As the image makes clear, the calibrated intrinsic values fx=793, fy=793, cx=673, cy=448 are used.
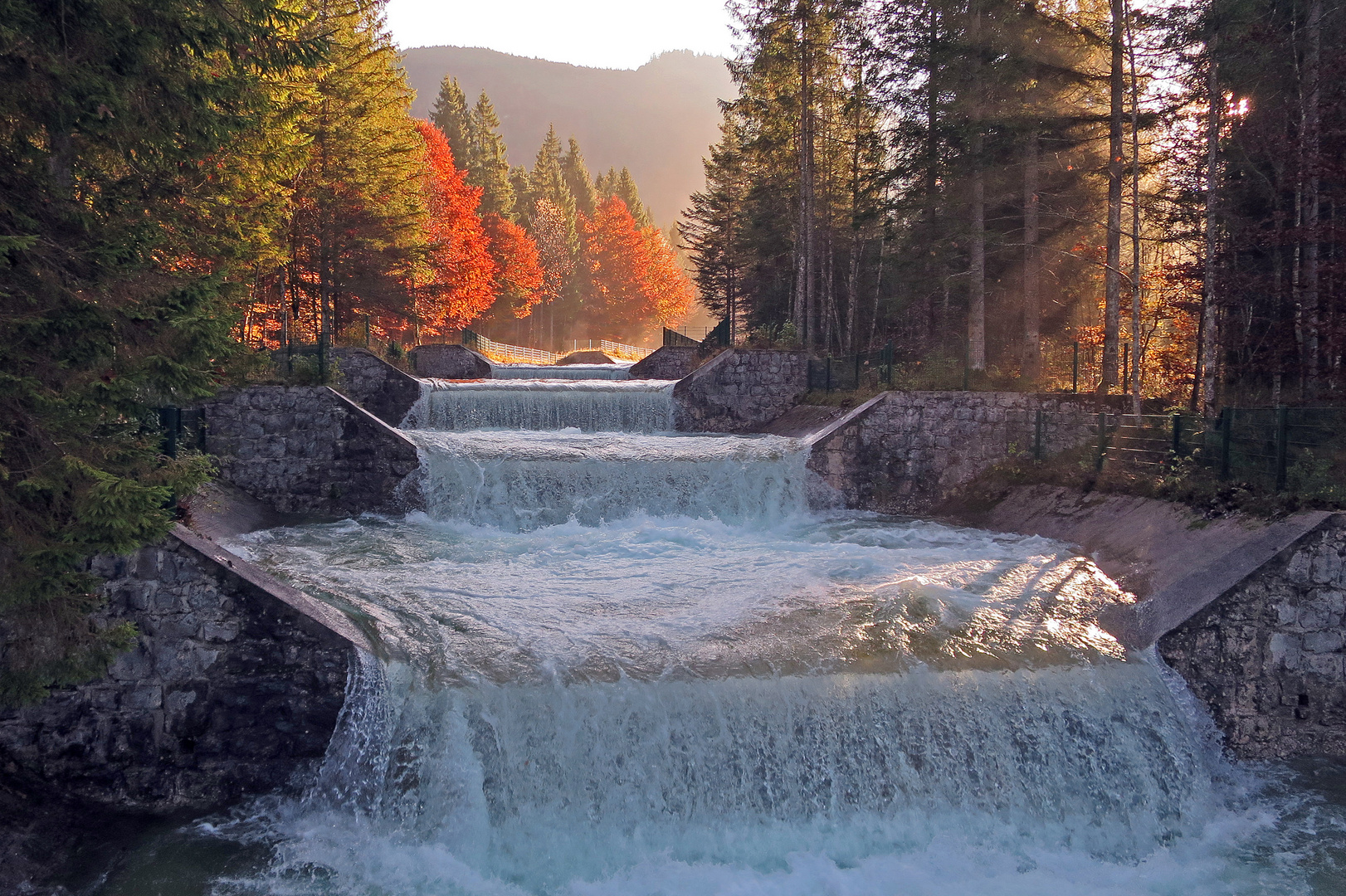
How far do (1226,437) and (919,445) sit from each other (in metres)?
6.47

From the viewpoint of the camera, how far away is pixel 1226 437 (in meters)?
11.4

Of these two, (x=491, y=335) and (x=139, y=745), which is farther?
(x=491, y=335)

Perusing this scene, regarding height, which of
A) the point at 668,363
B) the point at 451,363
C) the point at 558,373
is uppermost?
the point at 451,363

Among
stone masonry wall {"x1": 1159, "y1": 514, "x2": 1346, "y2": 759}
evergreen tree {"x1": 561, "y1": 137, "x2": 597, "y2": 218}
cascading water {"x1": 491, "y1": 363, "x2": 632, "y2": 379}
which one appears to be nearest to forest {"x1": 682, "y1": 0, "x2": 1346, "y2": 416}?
stone masonry wall {"x1": 1159, "y1": 514, "x2": 1346, "y2": 759}

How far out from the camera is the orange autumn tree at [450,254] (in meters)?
37.5

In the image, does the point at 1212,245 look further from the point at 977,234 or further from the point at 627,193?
the point at 627,193

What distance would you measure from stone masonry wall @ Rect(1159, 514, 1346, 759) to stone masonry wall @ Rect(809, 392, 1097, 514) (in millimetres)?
7672

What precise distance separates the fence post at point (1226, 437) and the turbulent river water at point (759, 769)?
3388mm

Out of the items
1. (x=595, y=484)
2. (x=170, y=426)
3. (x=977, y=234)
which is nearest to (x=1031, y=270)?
(x=977, y=234)

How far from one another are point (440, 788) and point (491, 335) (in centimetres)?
6219

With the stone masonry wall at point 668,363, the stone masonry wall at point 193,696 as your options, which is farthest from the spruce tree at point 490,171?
the stone masonry wall at point 193,696

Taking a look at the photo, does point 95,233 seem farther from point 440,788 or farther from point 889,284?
point 889,284

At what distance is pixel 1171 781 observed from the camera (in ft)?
26.1

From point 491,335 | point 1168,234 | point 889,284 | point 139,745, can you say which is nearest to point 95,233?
point 139,745
